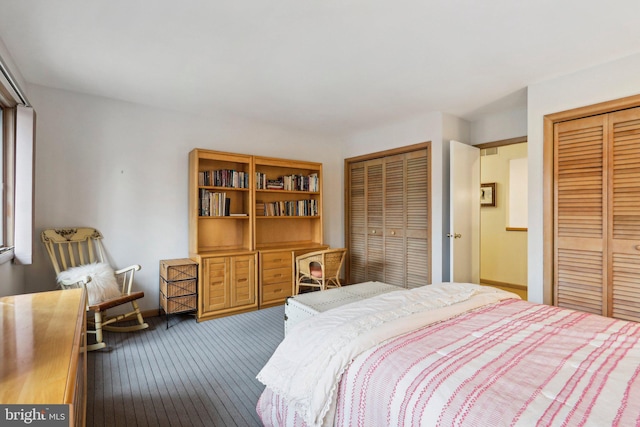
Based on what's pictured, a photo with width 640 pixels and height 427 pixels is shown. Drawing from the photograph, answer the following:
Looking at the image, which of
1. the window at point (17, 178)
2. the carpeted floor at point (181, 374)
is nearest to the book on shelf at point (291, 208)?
the carpeted floor at point (181, 374)

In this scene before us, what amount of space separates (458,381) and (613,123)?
2.69m

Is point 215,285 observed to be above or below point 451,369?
below

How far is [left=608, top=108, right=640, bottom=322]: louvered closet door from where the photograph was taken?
2.37 metres

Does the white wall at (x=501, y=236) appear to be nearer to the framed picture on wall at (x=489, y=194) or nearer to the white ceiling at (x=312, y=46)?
the framed picture on wall at (x=489, y=194)

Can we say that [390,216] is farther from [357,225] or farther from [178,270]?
[178,270]

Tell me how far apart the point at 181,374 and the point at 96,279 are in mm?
1226

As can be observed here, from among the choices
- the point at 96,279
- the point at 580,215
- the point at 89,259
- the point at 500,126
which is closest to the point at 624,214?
the point at 580,215

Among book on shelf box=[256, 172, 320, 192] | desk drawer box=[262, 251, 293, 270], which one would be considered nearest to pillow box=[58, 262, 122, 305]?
desk drawer box=[262, 251, 293, 270]

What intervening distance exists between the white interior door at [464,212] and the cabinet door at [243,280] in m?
2.28

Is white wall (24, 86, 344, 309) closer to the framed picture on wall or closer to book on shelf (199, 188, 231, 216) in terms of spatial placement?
book on shelf (199, 188, 231, 216)

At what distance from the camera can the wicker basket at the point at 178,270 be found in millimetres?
3152

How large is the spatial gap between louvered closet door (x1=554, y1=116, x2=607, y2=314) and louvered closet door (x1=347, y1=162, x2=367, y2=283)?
2.40 metres

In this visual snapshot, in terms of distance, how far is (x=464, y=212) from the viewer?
362 centimetres

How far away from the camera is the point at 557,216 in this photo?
2.73 metres
